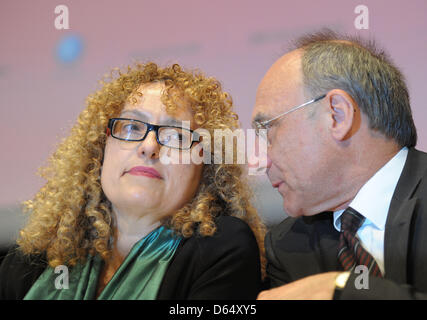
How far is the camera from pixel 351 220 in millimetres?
1279

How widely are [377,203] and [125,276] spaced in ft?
2.38

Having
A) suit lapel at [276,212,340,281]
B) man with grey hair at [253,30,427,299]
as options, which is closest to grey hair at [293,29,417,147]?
man with grey hair at [253,30,427,299]

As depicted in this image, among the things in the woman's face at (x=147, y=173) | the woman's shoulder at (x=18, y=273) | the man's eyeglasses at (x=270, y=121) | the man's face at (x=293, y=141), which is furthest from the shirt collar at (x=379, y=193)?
the woman's shoulder at (x=18, y=273)

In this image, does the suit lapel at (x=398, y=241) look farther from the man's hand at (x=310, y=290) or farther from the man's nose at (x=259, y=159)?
the man's nose at (x=259, y=159)

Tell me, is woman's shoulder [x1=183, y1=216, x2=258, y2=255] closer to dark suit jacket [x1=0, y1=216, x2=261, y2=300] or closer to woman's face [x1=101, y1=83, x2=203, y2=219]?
dark suit jacket [x1=0, y1=216, x2=261, y2=300]

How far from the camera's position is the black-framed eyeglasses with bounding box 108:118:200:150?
1.36m

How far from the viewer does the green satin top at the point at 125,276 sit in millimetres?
1232

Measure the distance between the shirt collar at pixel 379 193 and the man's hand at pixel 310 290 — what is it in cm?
28

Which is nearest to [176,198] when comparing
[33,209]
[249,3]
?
[33,209]

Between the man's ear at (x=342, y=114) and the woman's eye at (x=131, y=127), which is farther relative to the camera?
the woman's eye at (x=131, y=127)
